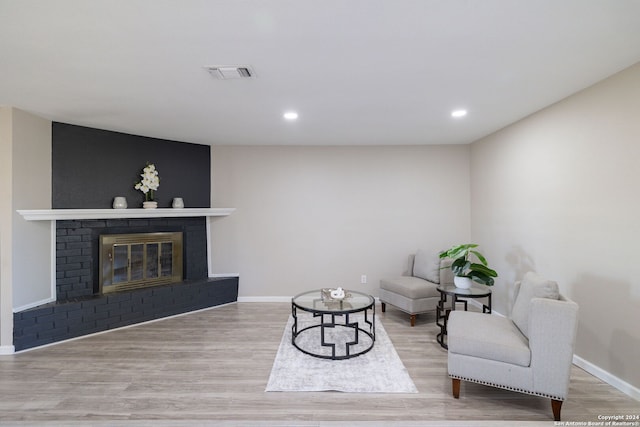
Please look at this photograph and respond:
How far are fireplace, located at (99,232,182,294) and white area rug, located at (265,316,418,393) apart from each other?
224cm

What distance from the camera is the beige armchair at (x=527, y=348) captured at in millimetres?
2102

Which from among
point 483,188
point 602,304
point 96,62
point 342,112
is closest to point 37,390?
point 96,62

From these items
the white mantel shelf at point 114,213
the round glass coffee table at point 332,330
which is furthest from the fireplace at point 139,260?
the round glass coffee table at point 332,330

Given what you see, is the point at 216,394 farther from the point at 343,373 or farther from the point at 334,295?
the point at 334,295

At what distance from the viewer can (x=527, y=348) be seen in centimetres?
221

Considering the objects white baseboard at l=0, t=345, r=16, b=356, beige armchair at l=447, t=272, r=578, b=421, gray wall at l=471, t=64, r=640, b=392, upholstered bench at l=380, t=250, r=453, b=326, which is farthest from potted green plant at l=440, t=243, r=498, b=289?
white baseboard at l=0, t=345, r=16, b=356

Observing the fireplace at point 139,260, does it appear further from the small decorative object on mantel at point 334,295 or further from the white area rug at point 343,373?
the small decorative object on mantel at point 334,295

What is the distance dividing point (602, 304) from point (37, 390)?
460 centimetres

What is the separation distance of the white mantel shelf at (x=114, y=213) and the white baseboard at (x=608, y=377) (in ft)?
14.5

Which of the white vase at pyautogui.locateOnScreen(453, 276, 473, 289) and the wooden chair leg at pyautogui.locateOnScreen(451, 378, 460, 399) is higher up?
the white vase at pyautogui.locateOnScreen(453, 276, 473, 289)

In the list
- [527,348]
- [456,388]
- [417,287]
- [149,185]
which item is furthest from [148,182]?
[527,348]

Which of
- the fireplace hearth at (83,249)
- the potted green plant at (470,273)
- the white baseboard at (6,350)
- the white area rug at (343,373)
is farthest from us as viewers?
the fireplace hearth at (83,249)

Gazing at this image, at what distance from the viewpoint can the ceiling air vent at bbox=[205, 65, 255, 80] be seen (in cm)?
230

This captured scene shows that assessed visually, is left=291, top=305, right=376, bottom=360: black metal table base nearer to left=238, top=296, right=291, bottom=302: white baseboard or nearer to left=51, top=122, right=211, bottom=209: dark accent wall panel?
left=238, top=296, right=291, bottom=302: white baseboard
